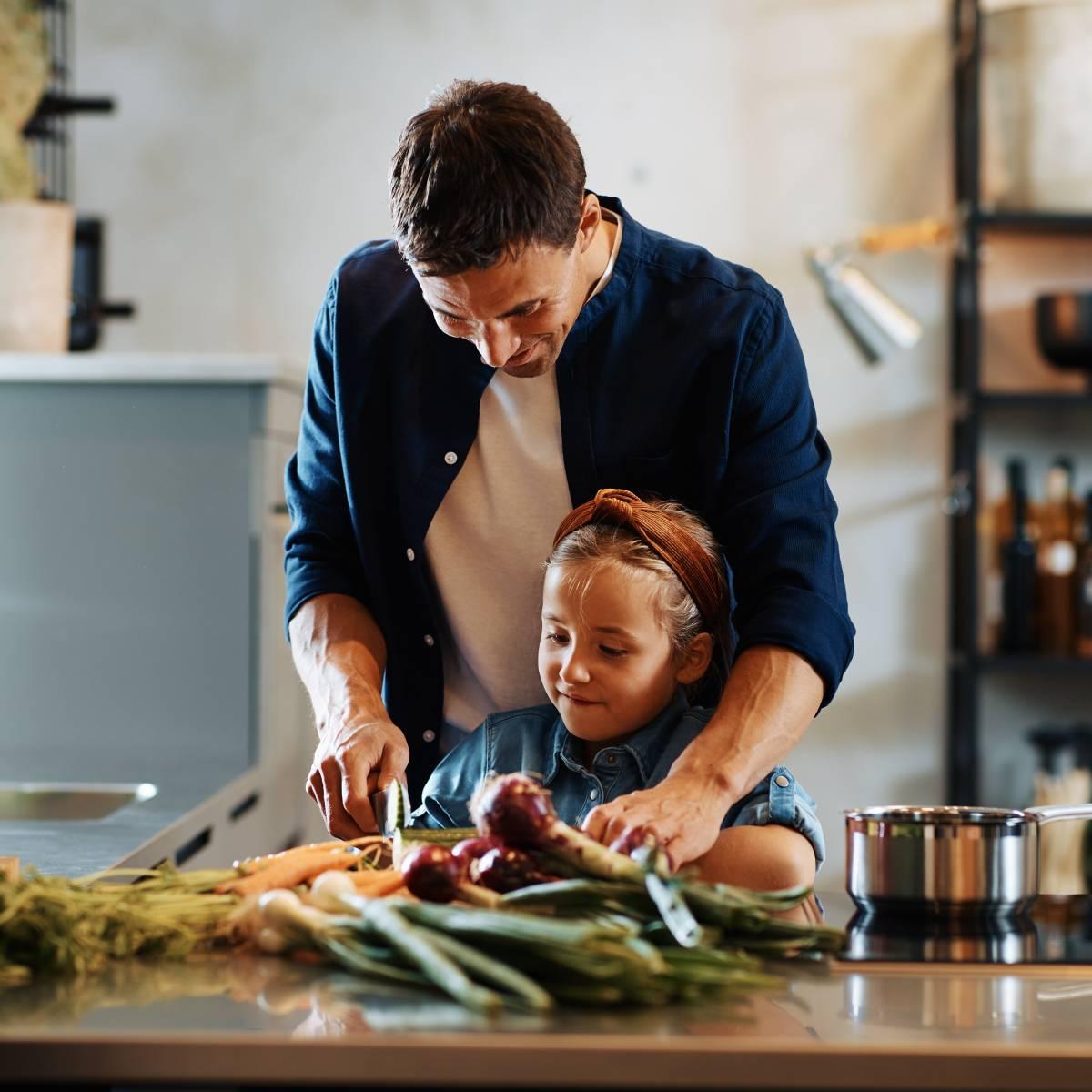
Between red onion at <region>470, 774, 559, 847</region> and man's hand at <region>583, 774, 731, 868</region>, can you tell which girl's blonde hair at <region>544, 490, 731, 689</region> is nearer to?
man's hand at <region>583, 774, 731, 868</region>

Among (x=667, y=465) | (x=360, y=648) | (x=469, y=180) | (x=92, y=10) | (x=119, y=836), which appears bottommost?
(x=119, y=836)

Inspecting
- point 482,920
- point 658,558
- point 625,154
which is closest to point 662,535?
point 658,558

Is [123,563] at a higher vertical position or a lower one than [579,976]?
higher

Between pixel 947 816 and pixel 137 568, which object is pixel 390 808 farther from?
pixel 137 568

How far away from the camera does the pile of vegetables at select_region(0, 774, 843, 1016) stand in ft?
3.10

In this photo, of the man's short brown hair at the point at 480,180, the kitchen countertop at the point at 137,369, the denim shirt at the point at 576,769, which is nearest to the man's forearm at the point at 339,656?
the denim shirt at the point at 576,769

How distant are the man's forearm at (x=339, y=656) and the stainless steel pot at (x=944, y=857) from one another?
53 cm

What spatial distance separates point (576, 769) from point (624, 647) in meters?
0.14

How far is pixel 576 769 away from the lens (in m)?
1.66

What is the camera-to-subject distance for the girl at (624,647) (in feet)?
5.30

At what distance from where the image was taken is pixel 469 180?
1.39 meters

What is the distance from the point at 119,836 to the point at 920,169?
270 centimetres

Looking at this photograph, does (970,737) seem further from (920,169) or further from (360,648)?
(360,648)

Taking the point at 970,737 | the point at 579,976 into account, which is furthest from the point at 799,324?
→ the point at 579,976
